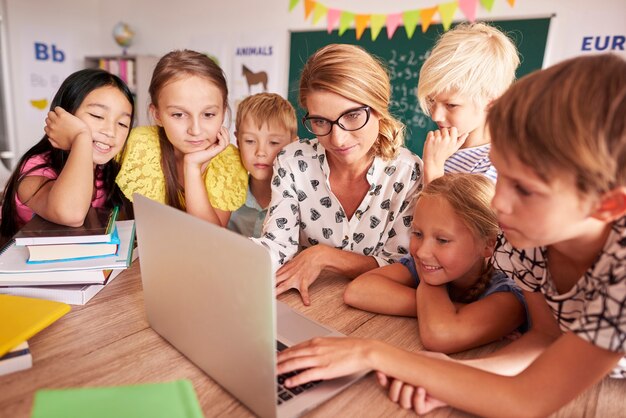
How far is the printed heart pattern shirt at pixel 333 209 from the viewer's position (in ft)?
4.06

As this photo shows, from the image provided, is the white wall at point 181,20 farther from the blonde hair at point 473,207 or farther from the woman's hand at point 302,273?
the woman's hand at point 302,273

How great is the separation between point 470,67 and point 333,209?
0.68 meters

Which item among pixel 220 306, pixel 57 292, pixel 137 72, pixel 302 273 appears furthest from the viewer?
pixel 137 72

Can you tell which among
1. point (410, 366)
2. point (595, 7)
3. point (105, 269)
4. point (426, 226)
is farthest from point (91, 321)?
point (595, 7)

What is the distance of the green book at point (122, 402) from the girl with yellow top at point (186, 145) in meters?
0.94

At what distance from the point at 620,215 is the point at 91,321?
85 cm

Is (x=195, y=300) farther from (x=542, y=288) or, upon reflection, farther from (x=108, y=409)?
(x=542, y=288)

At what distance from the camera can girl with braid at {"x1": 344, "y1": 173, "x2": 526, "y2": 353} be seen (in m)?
0.85

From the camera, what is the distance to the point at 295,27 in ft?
13.0

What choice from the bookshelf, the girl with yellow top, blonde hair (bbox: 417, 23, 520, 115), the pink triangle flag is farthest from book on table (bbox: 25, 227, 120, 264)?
the bookshelf

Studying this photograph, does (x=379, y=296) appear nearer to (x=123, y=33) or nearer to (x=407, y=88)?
(x=407, y=88)

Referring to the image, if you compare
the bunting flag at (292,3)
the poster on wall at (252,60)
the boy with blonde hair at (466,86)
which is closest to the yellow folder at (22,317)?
the boy with blonde hair at (466,86)

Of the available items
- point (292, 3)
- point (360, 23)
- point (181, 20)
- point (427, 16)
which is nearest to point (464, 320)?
point (427, 16)

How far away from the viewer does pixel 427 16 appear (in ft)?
10.8
